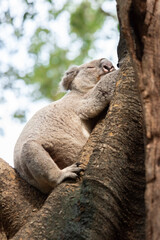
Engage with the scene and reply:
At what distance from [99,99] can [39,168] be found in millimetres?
1147

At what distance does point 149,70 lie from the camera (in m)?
1.88

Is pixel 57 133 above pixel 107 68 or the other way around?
the other way around

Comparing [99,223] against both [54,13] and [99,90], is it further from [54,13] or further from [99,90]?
[54,13]

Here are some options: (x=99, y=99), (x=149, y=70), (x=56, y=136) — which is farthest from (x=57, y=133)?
(x=149, y=70)

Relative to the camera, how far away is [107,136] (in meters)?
2.84

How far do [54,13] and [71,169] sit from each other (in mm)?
5897

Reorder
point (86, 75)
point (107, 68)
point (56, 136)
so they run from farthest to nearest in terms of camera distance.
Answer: point (86, 75) < point (107, 68) < point (56, 136)

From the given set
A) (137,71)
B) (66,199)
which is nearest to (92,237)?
(66,199)

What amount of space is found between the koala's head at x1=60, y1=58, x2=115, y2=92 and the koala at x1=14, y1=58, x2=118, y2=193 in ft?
1.46

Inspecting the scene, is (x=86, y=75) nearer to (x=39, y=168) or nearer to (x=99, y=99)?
(x=99, y=99)

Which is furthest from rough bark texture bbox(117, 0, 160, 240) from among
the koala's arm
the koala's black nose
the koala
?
the koala's black nose

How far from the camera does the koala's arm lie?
4262mm

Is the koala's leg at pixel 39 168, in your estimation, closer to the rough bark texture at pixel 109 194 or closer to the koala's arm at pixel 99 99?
the rough bark texture at pixel 109 194

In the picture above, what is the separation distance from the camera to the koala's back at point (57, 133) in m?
4.06
